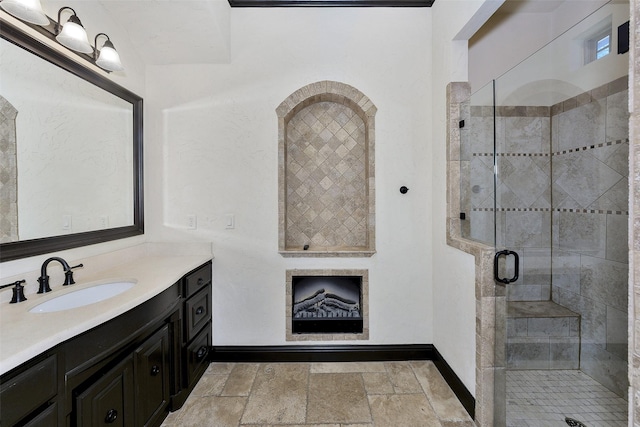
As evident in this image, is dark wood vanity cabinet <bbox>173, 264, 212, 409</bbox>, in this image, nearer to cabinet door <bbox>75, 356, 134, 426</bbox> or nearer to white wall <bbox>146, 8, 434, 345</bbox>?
white wall <bbox>146, 8, 434, 345</bbox>

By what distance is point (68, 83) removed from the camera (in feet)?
5.60

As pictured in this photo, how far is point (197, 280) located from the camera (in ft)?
7.03

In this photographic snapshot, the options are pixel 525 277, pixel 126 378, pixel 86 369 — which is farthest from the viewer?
pixel 525 277

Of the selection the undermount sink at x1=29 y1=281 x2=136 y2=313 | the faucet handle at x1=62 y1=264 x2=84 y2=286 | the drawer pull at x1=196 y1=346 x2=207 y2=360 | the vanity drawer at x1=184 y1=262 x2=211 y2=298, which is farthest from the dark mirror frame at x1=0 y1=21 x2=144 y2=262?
the drawer pull at x1=196 y1=346 x2=207 y2=360

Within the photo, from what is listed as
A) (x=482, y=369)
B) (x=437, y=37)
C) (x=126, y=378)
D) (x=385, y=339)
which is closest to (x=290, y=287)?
(x=385, y=339)

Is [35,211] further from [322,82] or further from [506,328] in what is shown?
[506,328]

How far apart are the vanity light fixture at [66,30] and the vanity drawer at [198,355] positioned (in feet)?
6.46

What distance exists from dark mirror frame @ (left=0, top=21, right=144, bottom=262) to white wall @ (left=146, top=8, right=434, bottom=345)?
0.34 feet

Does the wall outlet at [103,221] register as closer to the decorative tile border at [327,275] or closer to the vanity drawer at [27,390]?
the vanity drawer at [27,390]

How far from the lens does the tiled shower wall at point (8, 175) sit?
135 centimetres

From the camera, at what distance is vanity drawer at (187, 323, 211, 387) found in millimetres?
1997

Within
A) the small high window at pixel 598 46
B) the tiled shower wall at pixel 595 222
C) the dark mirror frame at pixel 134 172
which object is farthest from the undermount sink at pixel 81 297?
the small high window at pixel 598 46

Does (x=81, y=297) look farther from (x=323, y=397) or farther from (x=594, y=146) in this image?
(x=594, y=146)

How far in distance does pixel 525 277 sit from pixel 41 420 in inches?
97.3
